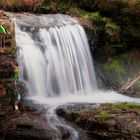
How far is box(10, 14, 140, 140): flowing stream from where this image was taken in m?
9.48

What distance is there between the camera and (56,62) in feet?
33.2

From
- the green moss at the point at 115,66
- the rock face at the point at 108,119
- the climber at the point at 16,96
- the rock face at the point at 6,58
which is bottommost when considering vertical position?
the green moss at the point at 115,66

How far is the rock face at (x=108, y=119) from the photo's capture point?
734 cm

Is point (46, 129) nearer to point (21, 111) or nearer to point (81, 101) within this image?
point (21, 111)

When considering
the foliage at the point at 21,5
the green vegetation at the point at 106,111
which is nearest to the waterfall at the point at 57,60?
the foliage at the point at 21,5

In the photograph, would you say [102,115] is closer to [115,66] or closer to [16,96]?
[16,96]

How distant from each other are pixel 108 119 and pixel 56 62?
2920 millimetres

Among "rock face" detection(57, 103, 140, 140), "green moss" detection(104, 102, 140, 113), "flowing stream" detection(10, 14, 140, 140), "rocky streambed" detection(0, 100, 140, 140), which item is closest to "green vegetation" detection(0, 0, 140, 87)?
"flowing stream" detection(10, 14, 140, 140)

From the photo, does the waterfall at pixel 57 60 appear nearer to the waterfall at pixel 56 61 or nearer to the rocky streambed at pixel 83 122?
the waterfall at pixel 56 61

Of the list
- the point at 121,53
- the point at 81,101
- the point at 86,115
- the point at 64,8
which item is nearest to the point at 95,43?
the point at 121,53

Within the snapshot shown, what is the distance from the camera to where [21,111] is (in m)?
8.06

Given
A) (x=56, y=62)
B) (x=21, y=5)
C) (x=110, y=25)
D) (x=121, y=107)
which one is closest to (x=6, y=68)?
(x=121, y=107)

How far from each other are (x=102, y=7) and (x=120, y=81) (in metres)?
2.12

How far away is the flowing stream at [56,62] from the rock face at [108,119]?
2.64 feet
